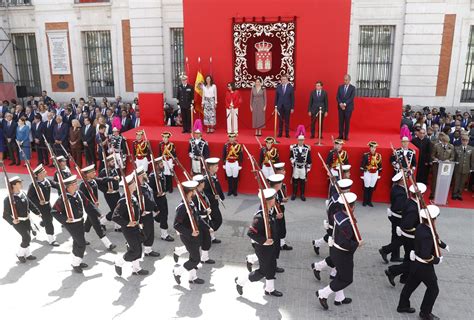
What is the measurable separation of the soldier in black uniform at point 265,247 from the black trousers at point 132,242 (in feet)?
6.06

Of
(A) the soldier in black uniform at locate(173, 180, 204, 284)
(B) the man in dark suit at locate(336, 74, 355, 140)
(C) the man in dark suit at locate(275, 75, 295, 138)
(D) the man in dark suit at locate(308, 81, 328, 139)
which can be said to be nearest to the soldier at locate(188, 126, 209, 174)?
(C) the man in dark suit at locate(275, 75, 295, 138)

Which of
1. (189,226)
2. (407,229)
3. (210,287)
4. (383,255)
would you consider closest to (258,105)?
(383,255)

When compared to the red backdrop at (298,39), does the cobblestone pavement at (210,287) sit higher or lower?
lower

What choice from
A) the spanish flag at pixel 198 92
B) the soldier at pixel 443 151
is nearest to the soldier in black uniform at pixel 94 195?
the spanish flag at pixel 198 92

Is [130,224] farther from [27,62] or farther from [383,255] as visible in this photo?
[27,62]

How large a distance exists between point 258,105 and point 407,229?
6.60 m

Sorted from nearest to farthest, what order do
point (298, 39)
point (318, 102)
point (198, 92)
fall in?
point (318, 102), point (298, 39), point (198, 92)

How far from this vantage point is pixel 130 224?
7.13 metres

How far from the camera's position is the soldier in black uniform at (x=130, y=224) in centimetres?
715

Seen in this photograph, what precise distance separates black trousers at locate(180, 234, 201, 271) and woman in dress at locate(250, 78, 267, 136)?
608 cm

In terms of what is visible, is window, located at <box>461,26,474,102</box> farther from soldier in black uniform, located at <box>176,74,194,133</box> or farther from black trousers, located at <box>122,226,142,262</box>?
black trousers, located at <box>122,226,142,262</box>

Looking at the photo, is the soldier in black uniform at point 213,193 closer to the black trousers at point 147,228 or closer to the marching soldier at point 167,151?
the black trousers at point 147,228

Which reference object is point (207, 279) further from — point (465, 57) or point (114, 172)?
point (465, 57)

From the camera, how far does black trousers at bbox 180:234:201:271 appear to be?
23.0 ft
